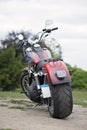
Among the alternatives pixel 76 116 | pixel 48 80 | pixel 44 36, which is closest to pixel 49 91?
pixel 48 80

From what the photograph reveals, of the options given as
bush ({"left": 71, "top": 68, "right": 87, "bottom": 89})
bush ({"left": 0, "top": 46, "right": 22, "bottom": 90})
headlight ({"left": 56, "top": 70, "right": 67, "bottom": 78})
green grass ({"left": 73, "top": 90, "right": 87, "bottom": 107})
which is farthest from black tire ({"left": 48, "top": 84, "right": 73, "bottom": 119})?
bush ({"left": 71, "top": 68, "right": 87, "bottom": 89})

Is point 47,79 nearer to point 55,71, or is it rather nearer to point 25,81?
point 55,71

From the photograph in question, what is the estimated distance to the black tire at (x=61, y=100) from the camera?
9.20 metres

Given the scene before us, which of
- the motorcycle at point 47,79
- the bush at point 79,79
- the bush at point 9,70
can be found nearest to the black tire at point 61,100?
the motorcycle at point 47,79

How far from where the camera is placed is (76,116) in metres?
9.87

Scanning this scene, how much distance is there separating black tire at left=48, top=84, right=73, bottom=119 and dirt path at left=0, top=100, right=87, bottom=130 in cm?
14

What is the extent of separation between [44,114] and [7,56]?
36.4 ft

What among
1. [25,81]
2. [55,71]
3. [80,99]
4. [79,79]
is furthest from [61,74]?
[79,79]

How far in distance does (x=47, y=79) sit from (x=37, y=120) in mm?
1003

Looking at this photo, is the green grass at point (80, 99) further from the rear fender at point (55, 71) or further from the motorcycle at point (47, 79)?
the rear fender at point (55, 71)

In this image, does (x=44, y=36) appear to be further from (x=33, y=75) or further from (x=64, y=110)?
(x=64, y=110)

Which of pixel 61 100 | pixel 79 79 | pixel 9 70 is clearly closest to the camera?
pixel 61 100

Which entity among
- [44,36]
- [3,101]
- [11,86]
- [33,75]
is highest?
[44,36]

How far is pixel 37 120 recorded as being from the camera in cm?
892
